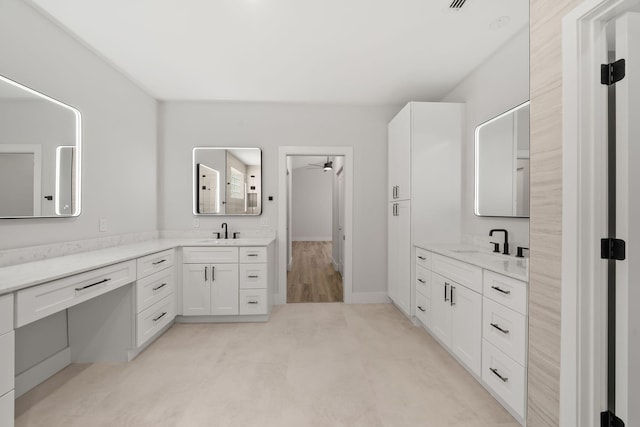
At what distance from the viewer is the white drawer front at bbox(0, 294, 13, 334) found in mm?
1234

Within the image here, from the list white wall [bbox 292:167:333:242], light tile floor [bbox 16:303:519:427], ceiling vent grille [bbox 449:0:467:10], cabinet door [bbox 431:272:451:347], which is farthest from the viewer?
white wall [bbox 292:167:333:242]

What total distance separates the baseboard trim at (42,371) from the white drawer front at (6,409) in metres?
0.88

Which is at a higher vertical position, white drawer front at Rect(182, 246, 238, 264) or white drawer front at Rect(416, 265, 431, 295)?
white drawer front at Rect(182, 246, 238, 264)

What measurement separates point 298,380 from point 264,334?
864 mm

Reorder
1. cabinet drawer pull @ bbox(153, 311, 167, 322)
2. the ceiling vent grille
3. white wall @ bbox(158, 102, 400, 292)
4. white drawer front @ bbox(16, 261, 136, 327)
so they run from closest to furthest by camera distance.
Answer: white drawer front @ bbox(16, 261, 136, 327) < the ceiling vent grille < cabinet drawer pull @ bbox(153, 311, 167, 322) < white wall @ bbox(158, 102, 400, 292)

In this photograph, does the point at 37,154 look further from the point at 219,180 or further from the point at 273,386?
the point at 273,386

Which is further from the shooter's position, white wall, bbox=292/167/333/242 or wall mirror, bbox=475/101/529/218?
white wall, bbox=292/167/333/242

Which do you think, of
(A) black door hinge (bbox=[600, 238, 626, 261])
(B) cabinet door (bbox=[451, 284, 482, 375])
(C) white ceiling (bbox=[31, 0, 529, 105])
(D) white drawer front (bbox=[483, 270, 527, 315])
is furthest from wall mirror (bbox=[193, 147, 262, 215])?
(A) black door hinge (bbox=[600, 238, 626, 261])

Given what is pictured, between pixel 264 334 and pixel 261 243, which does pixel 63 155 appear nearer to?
pixel 261 243

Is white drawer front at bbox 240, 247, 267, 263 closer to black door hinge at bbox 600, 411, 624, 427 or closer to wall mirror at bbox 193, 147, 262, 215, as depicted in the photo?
wall mirror at bbox 193, 147, 262, 215

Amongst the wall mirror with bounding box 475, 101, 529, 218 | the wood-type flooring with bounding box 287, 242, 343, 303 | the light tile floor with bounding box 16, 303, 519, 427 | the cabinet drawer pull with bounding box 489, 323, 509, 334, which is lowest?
the light tile floor with bounding box 16, 303, 519, 427

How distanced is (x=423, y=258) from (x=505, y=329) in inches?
45.2

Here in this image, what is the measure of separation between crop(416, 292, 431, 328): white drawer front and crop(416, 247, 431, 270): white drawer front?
298 millimetres

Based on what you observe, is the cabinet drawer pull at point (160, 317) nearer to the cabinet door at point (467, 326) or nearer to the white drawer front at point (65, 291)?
the white drawer front at point (65, 291)
